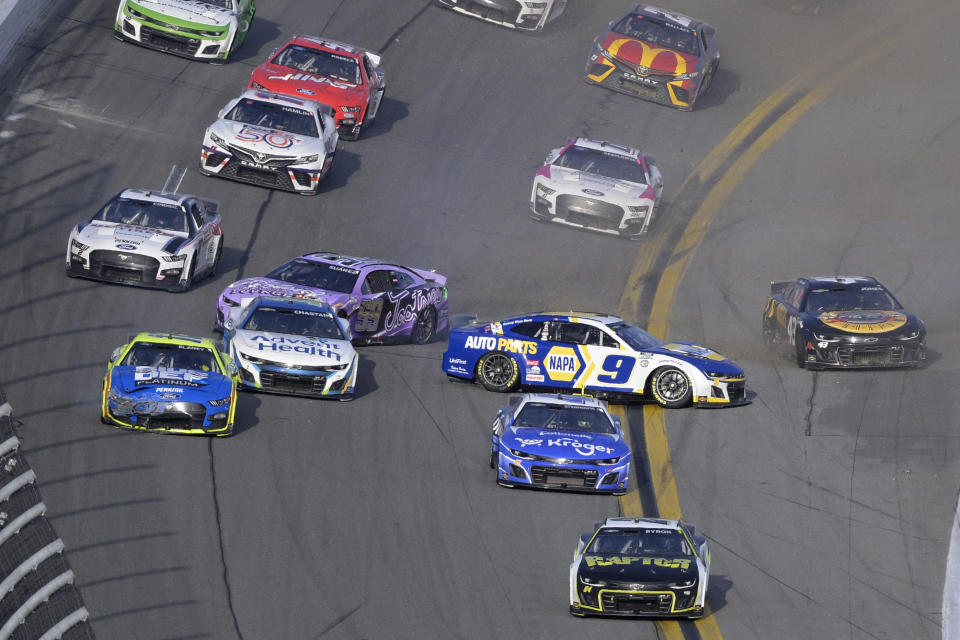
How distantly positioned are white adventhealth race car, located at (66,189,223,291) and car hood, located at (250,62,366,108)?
6.38 meters

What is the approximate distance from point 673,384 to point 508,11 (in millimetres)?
18520

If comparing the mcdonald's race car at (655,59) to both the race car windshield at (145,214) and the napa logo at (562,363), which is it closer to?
the race car windshield at (145,214)

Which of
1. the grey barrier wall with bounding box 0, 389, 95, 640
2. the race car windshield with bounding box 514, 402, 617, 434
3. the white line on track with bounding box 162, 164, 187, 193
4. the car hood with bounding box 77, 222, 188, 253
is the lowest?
the white line on track with bounding box 162, 164, 187, 193

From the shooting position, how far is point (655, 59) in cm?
3638

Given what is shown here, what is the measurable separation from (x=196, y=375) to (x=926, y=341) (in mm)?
13219

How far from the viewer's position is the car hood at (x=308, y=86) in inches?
1265

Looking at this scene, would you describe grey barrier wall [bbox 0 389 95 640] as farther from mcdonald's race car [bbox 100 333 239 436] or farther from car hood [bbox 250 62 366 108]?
car hood [bbox 250 62 366 108]

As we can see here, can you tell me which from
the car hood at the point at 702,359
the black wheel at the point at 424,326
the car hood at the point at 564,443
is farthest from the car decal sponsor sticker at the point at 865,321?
the car hood at the point at 564,443

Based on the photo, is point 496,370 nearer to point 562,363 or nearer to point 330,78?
point 562,363

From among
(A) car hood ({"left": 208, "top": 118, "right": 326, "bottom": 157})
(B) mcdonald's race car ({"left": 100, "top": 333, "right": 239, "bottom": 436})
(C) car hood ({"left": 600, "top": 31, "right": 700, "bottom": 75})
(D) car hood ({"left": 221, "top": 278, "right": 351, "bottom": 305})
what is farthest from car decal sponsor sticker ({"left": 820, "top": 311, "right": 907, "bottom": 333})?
(C) car hood ({"left": 600, "top": 31, "right": 700, "bottom": 75})

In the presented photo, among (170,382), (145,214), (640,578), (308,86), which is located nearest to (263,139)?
(308,86)

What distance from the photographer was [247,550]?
1689cm

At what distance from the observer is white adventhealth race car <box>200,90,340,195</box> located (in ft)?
95.3

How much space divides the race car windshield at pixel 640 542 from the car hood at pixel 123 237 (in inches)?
398
